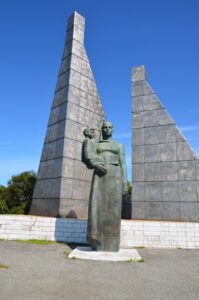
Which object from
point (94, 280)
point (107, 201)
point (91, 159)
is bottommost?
point (94, 280)

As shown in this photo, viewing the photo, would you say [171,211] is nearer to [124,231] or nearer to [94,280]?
[124,231]

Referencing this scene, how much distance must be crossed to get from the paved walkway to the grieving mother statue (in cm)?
95

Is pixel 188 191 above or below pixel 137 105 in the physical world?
below

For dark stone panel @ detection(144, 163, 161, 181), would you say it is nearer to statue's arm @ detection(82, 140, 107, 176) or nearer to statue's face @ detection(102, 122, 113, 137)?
statue's face @ detection(102, 122, 113, 137)

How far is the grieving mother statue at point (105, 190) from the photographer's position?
6.44m

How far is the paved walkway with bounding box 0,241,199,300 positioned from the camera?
11.5 feet

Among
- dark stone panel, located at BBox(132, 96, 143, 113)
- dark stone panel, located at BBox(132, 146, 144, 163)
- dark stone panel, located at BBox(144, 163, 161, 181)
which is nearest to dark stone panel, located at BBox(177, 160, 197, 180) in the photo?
dark stone panel, located at BBox(144, 163, 161, 181)

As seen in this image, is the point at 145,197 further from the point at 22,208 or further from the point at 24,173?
the point at 24,173

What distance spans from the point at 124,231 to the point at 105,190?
338 cm

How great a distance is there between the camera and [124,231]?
9.27 meters

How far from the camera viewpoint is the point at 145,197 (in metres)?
12.0

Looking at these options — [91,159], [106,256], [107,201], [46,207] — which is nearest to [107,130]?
[91,159]

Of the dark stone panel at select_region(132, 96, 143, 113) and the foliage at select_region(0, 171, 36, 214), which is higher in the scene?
Result: the dark stone panel at select_region(132, 96, 143, 113)

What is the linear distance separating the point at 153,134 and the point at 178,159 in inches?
74.6
